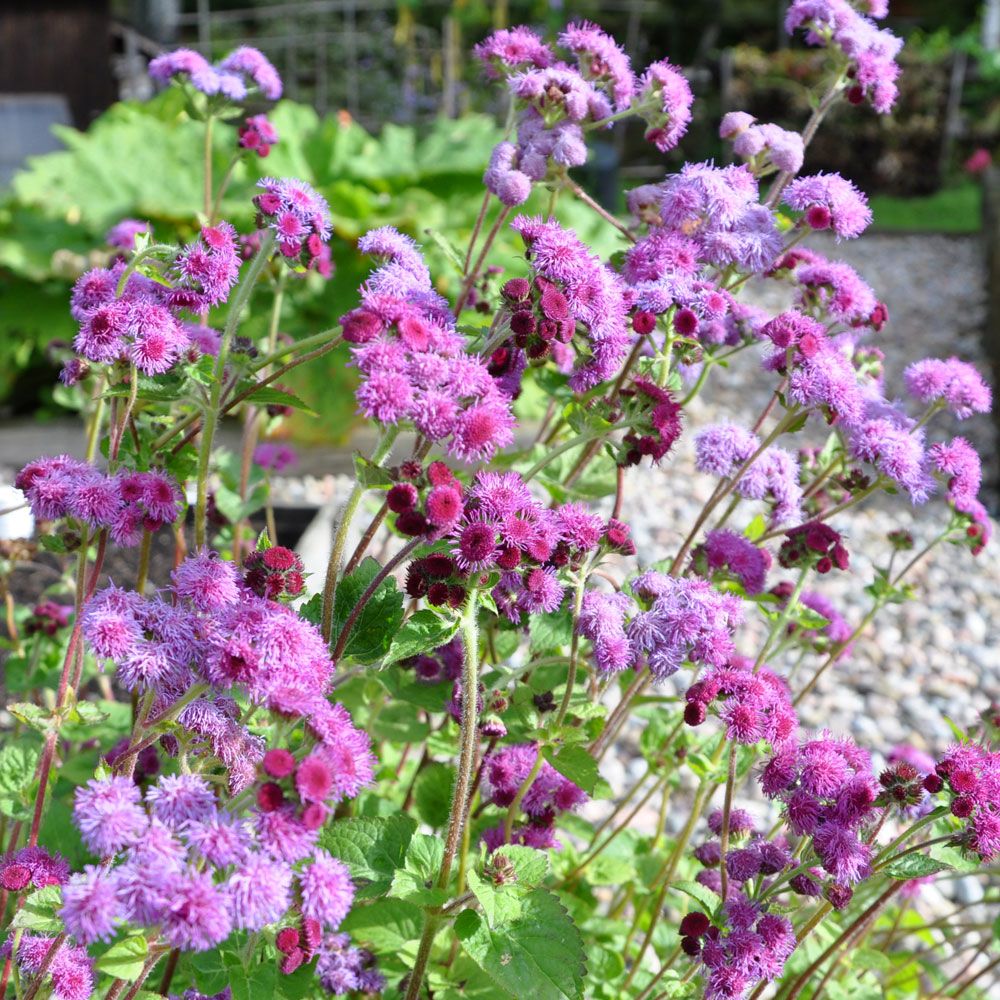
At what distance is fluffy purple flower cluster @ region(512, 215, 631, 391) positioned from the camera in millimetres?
1336

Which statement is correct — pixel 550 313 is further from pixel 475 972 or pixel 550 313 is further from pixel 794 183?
pixel 475 972

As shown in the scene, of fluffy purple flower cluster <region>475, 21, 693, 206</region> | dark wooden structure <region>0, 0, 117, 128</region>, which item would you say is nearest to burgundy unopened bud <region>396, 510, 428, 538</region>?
fluffy purple flower cluster <region>475, 21, 693, 206</region>

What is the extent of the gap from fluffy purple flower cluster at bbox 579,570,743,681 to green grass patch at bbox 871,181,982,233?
9.44m

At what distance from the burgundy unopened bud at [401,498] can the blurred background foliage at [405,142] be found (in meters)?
0.75

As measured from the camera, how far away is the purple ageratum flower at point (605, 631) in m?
1.37

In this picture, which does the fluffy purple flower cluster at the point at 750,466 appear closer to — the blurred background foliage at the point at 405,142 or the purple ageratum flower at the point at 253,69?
the blurred background foliage at the point at 405,142

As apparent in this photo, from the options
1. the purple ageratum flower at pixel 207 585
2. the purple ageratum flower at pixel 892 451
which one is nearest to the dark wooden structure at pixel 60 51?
the purple ageratum flower at pixel 892 451

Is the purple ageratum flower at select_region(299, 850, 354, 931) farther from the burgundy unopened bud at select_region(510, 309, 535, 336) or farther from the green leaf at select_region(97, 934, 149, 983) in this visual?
the burgundy unopened bud at select_region(510, 309, 535, 336)

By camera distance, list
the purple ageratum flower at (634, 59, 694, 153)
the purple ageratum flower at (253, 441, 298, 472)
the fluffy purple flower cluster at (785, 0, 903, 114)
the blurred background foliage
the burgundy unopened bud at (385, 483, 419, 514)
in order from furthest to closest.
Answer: the blurred background foliage → the purple ageratum flower at (253, 441, 298, 472) → the fluffy purple flower cluster at (785, 0, 903, 114) → the purple ageratum flower at (634, 59, 694, 153) → the burgundy unopened bud at (385, 483, 419, 514)

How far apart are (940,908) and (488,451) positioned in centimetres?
221

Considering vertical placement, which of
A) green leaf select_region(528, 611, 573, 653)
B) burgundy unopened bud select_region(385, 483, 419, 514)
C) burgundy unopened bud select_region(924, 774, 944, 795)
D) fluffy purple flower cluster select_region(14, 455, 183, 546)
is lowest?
green leaf select_region(528, 611, 573, 653)

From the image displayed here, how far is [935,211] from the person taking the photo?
35.9ft

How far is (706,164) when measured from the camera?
5.56ft

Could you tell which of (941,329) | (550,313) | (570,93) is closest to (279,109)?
(941,329)
